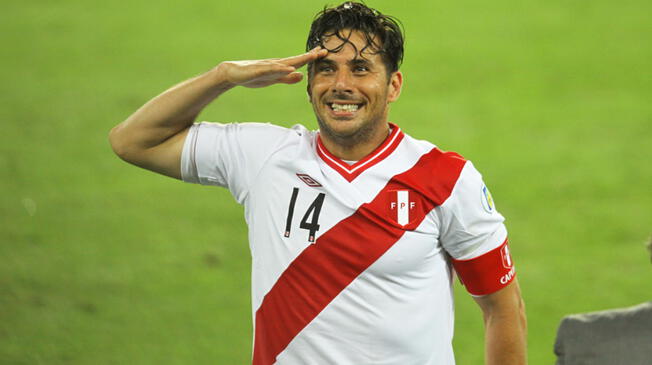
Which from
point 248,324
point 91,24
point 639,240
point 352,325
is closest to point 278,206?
point 352,325

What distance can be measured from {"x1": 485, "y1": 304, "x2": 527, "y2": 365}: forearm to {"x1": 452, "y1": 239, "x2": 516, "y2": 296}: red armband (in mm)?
80

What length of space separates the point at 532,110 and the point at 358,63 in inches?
195

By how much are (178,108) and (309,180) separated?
37cm

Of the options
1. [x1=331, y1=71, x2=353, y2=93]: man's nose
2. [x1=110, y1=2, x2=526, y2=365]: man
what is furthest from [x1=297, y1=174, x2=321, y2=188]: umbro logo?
[x1=331, y1=71, x2=353, y2=93]: man's nose

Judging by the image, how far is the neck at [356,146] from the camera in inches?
89.0

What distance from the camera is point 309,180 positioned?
2.23m

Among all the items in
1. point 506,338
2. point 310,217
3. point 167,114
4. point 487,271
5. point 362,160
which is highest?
point 167,114

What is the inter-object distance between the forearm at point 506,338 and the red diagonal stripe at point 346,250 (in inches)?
13.8

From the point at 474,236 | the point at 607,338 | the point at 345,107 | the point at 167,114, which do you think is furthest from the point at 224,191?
the point at 474,236

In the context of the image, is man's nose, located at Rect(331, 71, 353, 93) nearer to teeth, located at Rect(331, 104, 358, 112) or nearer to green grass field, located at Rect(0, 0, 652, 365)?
teeth, located at Rect(331, 104, 358, 112)

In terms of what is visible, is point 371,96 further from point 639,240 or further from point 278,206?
point 639,240

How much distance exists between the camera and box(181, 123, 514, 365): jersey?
2.13 m

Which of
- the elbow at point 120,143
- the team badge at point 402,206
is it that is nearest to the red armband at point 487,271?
the team badge at point 402,206

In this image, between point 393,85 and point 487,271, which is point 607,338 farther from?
point 393,85
